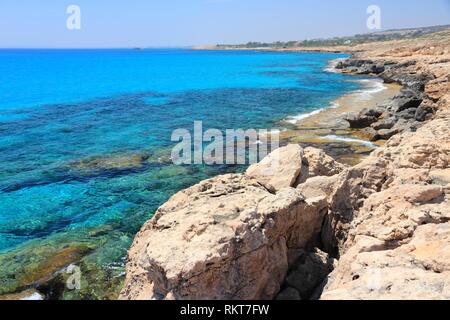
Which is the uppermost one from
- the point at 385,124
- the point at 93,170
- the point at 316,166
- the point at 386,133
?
the point at 385,124

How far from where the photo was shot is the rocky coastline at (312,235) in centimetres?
745

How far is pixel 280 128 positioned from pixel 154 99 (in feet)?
103

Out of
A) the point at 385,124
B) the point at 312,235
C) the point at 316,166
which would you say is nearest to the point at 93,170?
the point at 316,166

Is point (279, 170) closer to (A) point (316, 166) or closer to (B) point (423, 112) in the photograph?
(A) point (316, 166)

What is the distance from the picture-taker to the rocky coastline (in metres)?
7.45

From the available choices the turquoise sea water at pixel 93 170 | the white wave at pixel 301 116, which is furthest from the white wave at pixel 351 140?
the white wave at pixel 301 116

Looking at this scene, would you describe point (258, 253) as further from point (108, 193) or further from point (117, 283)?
point (108, 193)

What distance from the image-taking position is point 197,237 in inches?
318

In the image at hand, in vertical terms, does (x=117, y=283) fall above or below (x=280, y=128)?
below

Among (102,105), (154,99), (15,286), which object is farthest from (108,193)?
(154,99)

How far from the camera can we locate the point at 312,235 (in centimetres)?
1090

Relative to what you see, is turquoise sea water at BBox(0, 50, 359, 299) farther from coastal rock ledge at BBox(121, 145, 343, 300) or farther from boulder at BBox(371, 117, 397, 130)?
boulder at BBox(371, 117, 397, 130)

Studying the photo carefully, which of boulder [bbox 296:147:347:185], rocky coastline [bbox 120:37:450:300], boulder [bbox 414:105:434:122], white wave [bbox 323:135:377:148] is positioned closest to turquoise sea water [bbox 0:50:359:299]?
rocky coastline [bbox 120:37:450:300]

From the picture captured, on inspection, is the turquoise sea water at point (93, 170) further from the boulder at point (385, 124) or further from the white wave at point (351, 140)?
the boulder at point (385, 124)
